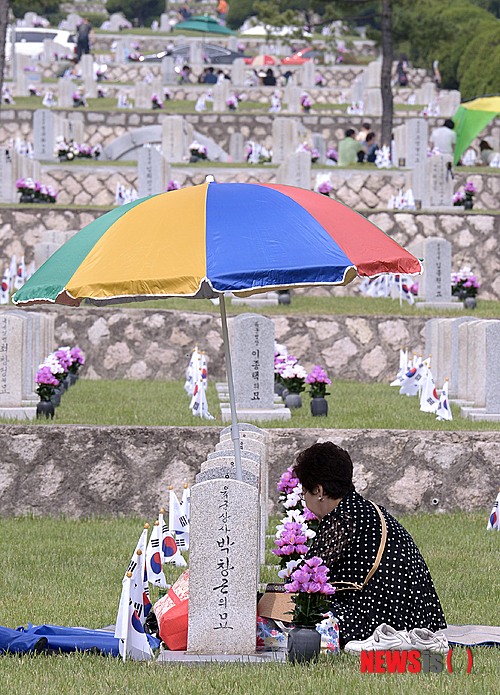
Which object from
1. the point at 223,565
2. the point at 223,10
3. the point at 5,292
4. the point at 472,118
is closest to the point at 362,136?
the point at 472,118

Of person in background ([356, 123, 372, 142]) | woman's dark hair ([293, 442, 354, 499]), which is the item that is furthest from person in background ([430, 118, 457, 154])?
woman's dark hair ([293, 442, 354, 499])

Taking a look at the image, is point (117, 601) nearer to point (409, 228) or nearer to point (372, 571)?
point (372, 571)

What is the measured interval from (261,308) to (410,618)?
14803 mm

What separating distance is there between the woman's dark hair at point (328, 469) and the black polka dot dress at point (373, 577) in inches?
4.9

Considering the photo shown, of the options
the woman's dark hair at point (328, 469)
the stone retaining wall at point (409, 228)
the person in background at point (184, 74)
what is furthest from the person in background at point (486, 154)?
the woman's dark hair at point (328, 469)

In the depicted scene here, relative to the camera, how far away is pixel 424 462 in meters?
15.0

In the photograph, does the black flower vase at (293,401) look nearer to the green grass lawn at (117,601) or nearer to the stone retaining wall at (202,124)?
the green grass lawn at (117,601)

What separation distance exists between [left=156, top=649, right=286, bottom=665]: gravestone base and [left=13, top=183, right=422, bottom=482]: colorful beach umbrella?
198 centimetres

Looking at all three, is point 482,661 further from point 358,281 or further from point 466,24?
point 466,24

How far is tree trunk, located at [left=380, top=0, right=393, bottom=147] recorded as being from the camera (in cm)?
3541

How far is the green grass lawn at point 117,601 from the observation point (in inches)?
298

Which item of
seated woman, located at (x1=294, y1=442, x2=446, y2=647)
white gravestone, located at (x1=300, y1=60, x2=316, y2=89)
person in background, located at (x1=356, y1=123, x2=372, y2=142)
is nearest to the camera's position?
seated woman, located at (x1=294, y1=442, x2=446, y2=647)

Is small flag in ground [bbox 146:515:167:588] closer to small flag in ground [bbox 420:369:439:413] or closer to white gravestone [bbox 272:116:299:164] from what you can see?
small flag in ground [bbox 420:369:439:413]

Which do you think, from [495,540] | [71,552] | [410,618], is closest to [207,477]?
[410,618]
